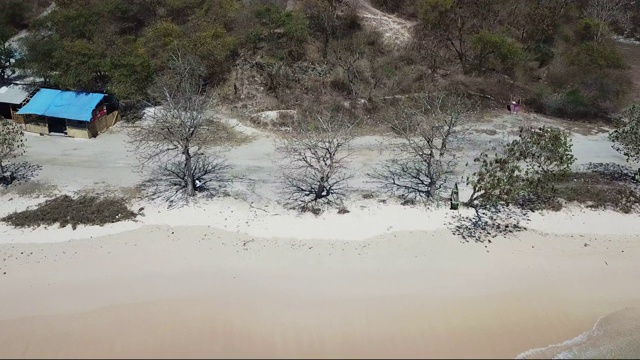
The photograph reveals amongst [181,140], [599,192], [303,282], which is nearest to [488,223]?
[599,192]

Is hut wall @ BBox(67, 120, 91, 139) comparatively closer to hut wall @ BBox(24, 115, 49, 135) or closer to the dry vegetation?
hut wall @ BBox(24, 115, 49, 135)

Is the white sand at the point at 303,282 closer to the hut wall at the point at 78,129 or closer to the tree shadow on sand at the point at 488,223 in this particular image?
the tree shadow on sand at the point at 488,223

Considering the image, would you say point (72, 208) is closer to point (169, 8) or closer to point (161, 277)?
point (161, 277)

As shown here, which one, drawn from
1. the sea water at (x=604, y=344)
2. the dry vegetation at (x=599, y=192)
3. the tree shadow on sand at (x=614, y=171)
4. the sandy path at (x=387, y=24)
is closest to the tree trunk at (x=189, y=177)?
the sea water at (x=604, y=344)

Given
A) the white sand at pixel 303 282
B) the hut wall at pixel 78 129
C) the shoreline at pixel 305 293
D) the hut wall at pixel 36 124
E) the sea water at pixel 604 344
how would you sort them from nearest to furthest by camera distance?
the sea water at pixel 604 344, the shoreline at pixel 305 293, the white sand at pixel 303 282, the hut wall at pixel 78 129, the hut wall at pixel 36 124

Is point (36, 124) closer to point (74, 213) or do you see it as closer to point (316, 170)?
point (74, 213)

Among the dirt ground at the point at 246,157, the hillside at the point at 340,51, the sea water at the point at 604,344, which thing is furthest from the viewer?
the hillside at the point at 340,51

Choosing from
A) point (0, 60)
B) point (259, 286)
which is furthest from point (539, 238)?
point (0, 60)
